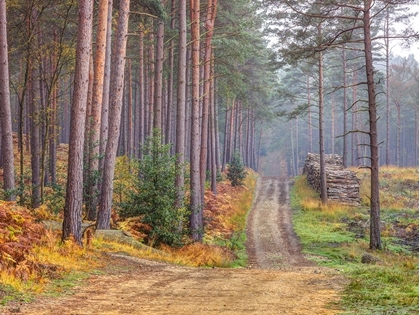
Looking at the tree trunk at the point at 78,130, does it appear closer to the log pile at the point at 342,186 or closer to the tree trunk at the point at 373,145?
the tree trunk at the point at 373,145

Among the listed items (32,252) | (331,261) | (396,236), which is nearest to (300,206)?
(396,236)

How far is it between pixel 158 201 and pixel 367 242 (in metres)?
9.26

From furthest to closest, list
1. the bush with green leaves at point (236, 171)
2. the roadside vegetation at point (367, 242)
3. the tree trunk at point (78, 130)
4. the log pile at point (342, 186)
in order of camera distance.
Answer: the bush with green leaves at point (236, 171) < the log pile at point (342, 186) < the tree trunk at point (78, 130) < the roadside vegetation at point (367, 242)

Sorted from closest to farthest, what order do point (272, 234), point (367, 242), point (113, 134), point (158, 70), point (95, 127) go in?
point (113, 134)
point (95, 127)
point (367, 242)
point (158, 70)
point (272, 234)

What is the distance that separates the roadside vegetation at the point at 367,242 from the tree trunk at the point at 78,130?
6.52 m

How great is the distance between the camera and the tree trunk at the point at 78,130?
37.9 feet

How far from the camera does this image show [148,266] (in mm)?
11742

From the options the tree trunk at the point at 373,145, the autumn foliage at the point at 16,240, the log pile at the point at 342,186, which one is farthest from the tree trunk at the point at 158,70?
the log pile at the point at 342,186

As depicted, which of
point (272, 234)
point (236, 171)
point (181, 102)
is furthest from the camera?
point (236, 171)

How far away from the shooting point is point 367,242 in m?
19.8

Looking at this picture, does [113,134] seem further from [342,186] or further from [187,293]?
[342,186]

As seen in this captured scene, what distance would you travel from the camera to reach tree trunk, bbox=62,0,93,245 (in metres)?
11.6

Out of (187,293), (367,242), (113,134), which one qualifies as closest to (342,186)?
(367,242)

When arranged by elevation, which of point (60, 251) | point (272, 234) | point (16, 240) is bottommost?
point (272, 234)
